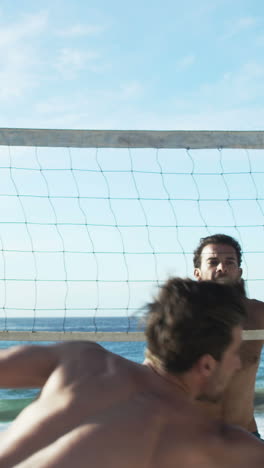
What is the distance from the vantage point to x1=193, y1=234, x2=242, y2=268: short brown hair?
391cm

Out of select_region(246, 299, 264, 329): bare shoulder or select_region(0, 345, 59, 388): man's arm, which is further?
select_region(246, 299, 264, 329): bare shoulder

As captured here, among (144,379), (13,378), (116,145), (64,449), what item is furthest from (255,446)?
(116,145)

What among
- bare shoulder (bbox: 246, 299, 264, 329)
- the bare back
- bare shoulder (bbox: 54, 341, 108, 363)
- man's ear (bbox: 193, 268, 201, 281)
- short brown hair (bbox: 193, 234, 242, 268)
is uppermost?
short brown hair (bbox: 193, 234, 242, 268)

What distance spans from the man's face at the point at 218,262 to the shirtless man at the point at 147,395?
5.64 ft

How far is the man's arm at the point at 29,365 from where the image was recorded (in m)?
2.10

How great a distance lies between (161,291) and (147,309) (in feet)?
0.25

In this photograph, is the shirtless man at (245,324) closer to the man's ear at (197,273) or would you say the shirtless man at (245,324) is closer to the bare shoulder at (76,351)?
the man's ear at (197,273)

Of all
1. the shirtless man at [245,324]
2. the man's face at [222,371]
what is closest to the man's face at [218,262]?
the shirtless man at [245,324]

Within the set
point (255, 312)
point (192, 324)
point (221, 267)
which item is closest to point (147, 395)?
point (192, 324)

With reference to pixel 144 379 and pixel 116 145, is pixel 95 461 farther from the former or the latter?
pixel 116 145

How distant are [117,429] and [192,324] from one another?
369mm

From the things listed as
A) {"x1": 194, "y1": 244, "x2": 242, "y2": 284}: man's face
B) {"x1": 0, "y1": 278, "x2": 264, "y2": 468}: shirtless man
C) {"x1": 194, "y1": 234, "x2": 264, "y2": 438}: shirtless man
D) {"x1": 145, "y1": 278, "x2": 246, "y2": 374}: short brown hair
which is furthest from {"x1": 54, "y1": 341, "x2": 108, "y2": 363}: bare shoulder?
{"x1": 194, "y1": 244, "x2": 242, "y2": 284}: man's face

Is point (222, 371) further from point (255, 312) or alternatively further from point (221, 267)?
point (255, 312)

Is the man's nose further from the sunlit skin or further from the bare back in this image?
the bare back
